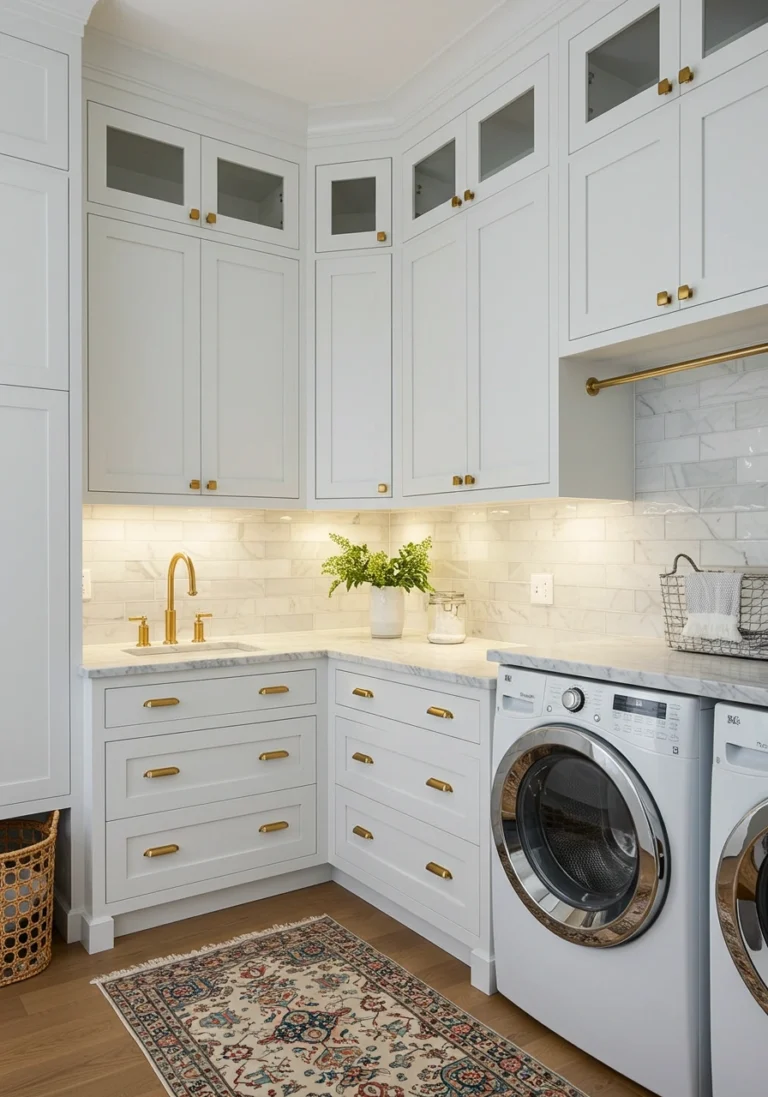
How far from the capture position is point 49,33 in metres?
2.54

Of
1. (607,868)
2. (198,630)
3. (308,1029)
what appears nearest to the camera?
(607,868)

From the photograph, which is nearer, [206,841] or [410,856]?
[410,856]

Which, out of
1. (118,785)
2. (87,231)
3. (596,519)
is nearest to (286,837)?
(118,785)

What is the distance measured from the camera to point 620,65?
230 cm

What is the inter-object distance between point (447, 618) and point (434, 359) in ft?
3.17

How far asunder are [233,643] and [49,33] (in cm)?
215

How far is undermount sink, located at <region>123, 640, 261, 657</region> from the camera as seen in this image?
3.06 m

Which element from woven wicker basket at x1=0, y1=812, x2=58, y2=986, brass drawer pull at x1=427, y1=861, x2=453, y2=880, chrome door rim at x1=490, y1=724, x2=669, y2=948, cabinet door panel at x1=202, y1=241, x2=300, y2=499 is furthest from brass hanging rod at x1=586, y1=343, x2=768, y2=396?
woven wicker basket at x1=0, y1=812, x2=58, y2=986

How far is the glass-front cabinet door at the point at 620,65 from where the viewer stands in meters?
2.14

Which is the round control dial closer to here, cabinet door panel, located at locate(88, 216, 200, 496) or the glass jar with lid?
the glass jar with lid

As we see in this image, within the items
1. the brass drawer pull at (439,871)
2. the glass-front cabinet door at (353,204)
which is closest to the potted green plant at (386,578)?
Answer: the brass drawer pull at (439,871)

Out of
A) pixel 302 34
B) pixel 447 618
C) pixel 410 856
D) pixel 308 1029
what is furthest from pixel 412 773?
pixel 302 34

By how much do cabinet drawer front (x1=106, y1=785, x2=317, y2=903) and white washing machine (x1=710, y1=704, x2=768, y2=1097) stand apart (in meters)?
1.66

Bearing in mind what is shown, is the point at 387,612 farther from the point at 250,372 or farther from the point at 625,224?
the point at 625,224
